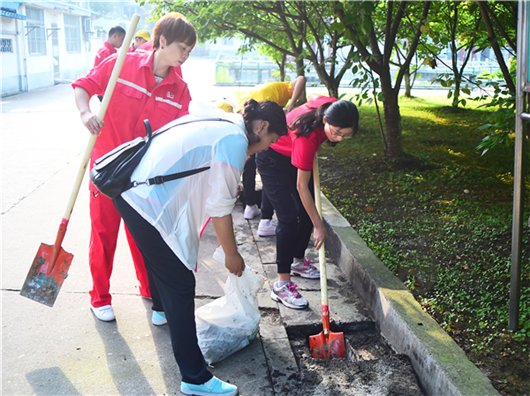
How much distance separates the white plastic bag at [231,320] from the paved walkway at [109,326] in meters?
0.10

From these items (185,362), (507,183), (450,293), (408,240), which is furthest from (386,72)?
(185,362)

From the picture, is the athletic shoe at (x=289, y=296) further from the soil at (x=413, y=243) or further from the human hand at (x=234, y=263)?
the human hand at (x=234, y=263)

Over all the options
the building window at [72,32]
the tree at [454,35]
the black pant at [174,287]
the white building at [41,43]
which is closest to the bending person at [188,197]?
the black pant at [174,287]

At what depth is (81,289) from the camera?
12.2 feet

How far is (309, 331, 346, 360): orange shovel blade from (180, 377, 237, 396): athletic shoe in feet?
2.45

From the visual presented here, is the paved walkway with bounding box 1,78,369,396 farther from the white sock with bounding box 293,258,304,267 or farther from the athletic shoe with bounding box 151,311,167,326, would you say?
the white sock with bounding box 293,258,304,267

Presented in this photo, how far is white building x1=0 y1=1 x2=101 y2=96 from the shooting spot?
1816 cm

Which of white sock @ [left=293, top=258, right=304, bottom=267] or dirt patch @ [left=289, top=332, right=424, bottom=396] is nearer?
dirt patch @ [left=289, top=332, right=424, bottom=396]

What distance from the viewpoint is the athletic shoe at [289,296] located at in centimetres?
360

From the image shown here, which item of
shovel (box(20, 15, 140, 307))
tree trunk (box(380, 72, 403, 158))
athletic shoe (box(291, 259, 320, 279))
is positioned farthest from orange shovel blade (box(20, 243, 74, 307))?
tree trunk (box(380, 72, 403, 158))

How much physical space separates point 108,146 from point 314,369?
1.93 meters

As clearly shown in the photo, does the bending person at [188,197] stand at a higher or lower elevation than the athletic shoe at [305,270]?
higher

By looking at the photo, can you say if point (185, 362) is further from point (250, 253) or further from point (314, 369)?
point (250, 253)

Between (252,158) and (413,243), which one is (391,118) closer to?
(252,158)
